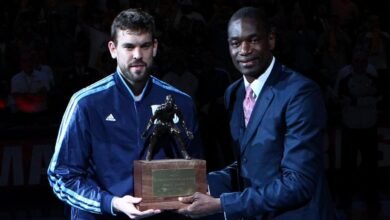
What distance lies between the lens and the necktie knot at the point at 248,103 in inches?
141

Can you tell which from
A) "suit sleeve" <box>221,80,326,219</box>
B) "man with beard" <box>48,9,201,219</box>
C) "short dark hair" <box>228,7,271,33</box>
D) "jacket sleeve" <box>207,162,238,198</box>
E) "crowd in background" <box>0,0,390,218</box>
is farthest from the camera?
"crowd in background" <box>0,0,390,218</box>

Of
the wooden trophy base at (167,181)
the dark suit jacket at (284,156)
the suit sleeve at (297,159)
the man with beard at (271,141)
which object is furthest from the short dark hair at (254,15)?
the wooden trophy base at (167,181)

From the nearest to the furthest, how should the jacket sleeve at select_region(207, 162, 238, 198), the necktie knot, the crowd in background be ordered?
the necktie knot
the jacket sleeve at select_region(207, 162, 238, 198)
the crowd in background

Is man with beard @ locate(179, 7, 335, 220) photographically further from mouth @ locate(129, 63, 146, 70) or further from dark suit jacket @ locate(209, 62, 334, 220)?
mouth @ locate(129, 63, 146, 70)

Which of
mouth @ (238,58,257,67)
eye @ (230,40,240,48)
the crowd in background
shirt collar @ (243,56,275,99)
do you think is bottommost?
the crowd in background

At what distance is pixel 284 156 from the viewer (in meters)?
3.39

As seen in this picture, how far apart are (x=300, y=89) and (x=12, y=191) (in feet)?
23.5

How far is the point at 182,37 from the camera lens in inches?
438

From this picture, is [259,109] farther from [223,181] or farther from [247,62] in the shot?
[223,181]

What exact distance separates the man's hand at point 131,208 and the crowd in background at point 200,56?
20.2 ft

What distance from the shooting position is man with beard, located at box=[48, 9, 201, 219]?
3678 mm

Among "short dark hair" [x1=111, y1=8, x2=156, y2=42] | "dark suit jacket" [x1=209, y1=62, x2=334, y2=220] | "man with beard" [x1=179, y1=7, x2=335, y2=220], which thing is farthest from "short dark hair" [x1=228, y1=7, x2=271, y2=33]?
"short dark hair" [x1=111, y1=8, x2=156, y2=42]

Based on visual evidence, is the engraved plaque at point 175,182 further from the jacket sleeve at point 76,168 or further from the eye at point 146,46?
the eye at point 146,46

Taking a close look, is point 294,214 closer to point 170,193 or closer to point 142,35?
point 170,193
